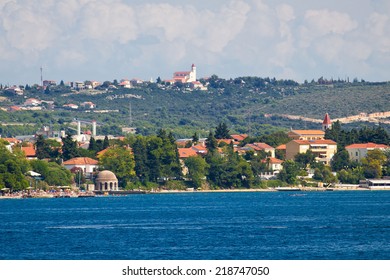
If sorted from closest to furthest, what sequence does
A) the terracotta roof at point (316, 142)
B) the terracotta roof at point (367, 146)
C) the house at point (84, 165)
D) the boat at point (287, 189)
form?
the house at point (84, 165) → the boat at point (287, 189) → the terracotta roof at point (367, 146) → the terracotta roof at point (316, 142)

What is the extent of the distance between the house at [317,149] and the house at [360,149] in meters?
2.52

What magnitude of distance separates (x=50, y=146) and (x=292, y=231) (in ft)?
324

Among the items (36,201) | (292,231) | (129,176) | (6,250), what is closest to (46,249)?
(6,250)

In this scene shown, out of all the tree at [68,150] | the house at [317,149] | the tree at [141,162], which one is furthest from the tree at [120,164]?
the house at [317,149]

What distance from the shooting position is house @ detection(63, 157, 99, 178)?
160 m

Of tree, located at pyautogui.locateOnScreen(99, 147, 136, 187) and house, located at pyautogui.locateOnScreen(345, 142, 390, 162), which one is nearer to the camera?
tree, located at pyautogui.locateOnScreen(99, 147, 136, 187)

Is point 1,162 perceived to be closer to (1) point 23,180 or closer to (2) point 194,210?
(1) point 23,180

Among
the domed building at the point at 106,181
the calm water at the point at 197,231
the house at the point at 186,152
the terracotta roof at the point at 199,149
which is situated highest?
the terracotta roof at the point at 199,149

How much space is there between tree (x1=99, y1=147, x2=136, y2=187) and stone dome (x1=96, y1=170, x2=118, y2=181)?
209 centimetres

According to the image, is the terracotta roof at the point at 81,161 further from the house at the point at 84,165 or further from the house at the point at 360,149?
the house at the point at 360,149

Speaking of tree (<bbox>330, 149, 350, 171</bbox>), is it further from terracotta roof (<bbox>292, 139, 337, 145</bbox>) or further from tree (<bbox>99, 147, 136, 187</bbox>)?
tree (<bbox>99, 147, 136, 187</bbox>)

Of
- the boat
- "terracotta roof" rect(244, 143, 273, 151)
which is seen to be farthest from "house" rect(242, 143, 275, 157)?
the boat

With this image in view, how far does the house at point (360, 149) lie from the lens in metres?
182

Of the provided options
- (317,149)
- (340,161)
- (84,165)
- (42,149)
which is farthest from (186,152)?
(340,161)
